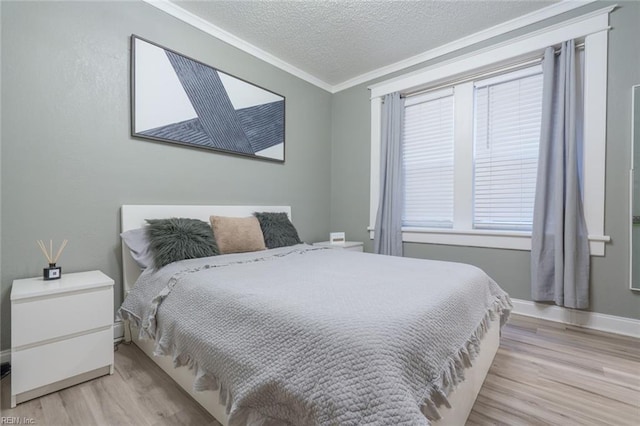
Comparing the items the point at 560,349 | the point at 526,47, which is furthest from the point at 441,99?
the point at 560,349

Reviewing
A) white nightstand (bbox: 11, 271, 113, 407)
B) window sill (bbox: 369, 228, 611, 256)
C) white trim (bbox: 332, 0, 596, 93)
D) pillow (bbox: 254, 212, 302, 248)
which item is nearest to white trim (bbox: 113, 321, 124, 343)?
white nightstand (bbox: 11, 271, 113, 407)

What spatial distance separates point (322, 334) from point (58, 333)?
151cm

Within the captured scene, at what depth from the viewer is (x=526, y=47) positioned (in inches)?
98.7

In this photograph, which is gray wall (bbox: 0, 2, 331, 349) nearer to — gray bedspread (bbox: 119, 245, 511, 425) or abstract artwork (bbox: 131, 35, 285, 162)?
abstract artwork (bbox: 131, 35, 285, 162)

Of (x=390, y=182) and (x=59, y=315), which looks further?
(x=390, y=182)

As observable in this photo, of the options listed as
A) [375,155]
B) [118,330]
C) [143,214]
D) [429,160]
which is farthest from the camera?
[375,155]

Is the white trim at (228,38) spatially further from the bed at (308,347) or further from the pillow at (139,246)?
the bed at (308,347)

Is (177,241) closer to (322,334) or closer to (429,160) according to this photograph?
(322,334)

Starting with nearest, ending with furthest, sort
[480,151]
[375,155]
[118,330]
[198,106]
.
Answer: [118,330] → [198,106] → [480,151] → [375,155]

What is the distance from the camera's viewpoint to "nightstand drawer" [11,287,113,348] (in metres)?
1.36

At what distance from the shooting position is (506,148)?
107 inches

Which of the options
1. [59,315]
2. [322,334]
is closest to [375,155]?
[322,334]

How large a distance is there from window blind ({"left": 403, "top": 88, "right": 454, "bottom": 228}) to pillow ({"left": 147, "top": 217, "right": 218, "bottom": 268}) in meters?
2.27

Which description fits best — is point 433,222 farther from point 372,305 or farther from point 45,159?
point 45,159
